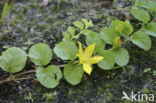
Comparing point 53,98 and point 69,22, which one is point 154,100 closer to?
point 53,98

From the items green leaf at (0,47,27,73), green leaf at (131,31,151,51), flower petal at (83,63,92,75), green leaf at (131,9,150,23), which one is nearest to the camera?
flower petal at (83,63,92,75)

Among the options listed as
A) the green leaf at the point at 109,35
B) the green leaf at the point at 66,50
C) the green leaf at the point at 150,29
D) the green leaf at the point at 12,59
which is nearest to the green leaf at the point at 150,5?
the green leaf at the point at 150,29

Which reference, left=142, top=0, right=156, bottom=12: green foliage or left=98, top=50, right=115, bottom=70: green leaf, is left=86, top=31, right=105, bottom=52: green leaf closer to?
left=98, top=50, right=115, bottom=70: green leaf

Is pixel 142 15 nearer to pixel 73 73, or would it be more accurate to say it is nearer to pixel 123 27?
pixel 123 27

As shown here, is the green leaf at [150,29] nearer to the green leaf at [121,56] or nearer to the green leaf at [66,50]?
the green leaf at [121,56]

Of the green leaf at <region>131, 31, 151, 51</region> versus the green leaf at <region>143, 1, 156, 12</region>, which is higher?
the green leaf at <region>143, 1, 156, 12</region>

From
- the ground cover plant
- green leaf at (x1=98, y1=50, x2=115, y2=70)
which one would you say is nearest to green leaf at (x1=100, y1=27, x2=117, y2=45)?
the ground cover plant
